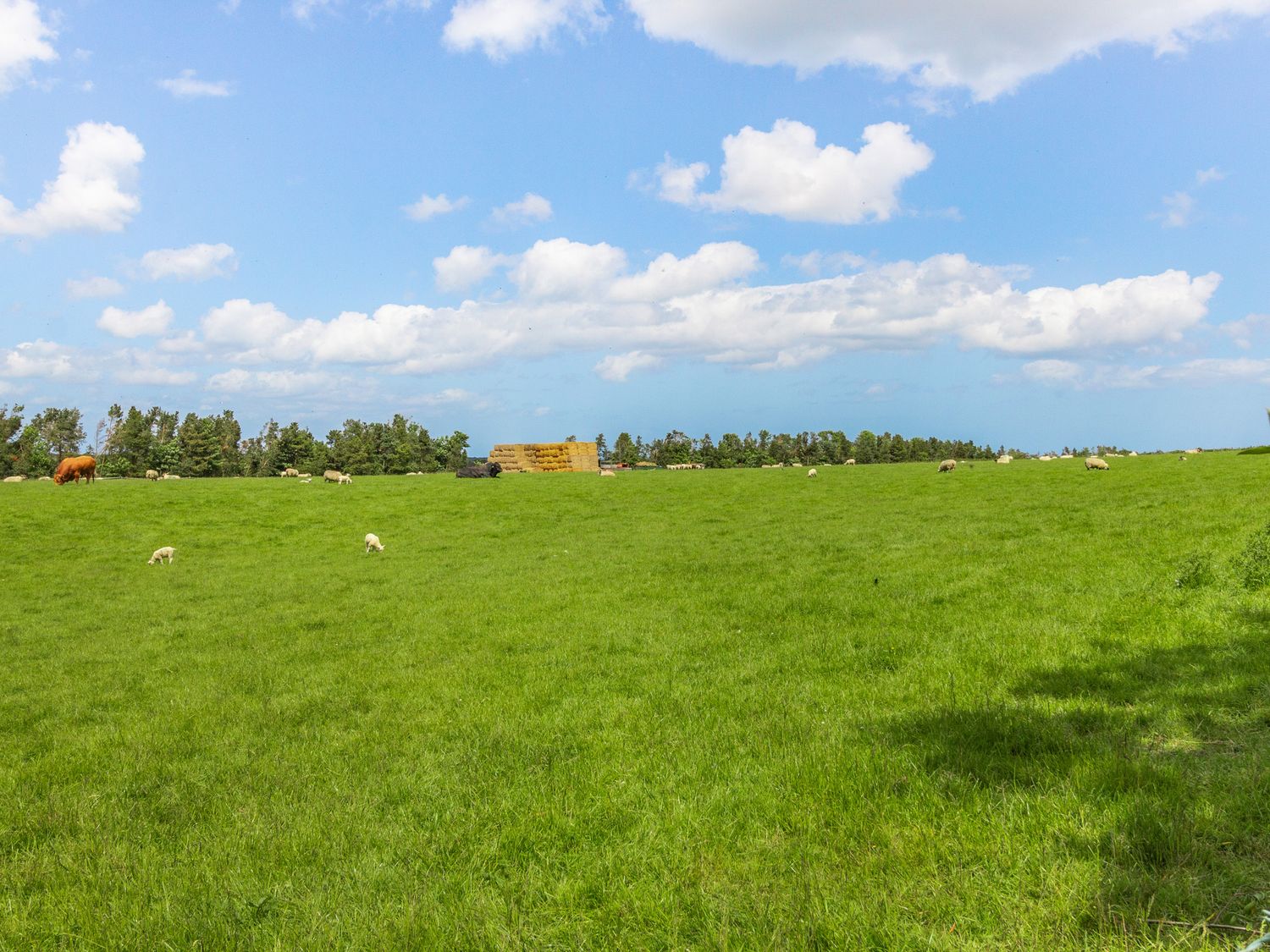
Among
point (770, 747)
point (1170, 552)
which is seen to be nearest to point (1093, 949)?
point (770, 747)

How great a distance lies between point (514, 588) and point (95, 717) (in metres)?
10.6

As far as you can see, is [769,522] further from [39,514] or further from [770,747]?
[39,514]

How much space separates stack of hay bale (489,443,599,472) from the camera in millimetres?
83438

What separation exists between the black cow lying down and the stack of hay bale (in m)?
22.9

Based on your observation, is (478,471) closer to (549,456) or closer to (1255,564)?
(549,456)

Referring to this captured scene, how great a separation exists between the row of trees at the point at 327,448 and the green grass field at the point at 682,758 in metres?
81.2

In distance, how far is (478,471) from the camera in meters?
58.9

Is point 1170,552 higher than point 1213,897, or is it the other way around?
point 1170,552

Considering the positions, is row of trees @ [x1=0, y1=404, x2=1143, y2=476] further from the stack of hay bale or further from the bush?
the bush

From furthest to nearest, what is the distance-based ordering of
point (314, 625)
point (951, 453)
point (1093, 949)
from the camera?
point (951, 453), point (314, 625), point (1093, 949)

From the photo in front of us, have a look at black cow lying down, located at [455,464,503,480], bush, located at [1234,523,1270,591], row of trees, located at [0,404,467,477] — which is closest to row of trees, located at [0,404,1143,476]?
row of trees, located at [0,404,467,477]

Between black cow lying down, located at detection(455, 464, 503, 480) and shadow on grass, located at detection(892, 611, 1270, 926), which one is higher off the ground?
black cow lying down, located at detection(455, 464, 503, 480)

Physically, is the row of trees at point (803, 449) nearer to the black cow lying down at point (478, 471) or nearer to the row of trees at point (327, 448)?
the row of trees at point (327, 448)

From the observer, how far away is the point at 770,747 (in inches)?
301
